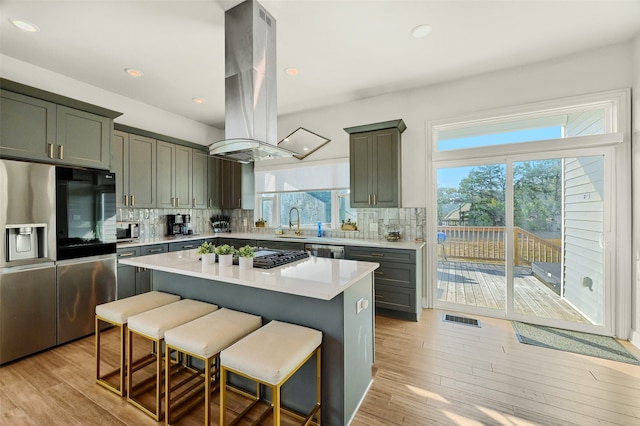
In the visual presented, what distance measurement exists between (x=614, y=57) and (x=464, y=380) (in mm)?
3613

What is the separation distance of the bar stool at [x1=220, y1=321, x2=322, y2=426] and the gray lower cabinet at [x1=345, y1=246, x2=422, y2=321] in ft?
6.29

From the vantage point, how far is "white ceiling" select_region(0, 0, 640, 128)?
2.28 m

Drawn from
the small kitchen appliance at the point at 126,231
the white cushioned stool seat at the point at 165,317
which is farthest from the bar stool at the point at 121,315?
the small kitchen appliance at the point at 126,231

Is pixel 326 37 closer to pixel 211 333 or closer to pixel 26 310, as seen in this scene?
pixel 211 333

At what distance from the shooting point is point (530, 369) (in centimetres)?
230

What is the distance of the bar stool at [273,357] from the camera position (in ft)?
4.39

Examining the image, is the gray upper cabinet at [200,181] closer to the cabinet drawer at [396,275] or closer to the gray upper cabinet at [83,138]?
the gray upper cabinet at [83,138]

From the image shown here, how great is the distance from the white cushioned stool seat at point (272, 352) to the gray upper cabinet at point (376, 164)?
98.0 inches

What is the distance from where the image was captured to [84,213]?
2.94 m

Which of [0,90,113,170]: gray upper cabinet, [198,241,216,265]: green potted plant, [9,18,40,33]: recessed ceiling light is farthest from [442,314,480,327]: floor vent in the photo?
[9,18,40,33]: recessed ceiling light

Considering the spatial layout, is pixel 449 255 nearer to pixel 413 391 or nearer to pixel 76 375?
pixel 413 391

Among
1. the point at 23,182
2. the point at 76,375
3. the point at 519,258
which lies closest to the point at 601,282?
the point at 519,258

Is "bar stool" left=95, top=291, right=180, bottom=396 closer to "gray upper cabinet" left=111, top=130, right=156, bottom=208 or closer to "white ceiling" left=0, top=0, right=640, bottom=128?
Result: "gray upper cabinet" left=111, top=130, right=156, bottom=208

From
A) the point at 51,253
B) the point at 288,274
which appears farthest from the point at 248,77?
the point at 51,253
